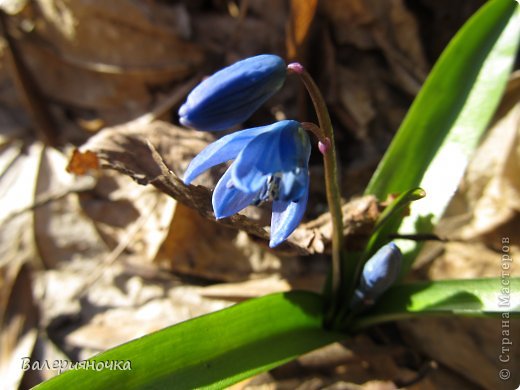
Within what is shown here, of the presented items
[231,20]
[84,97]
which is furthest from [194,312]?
[231,20]

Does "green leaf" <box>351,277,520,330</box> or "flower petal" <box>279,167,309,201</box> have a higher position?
"flower petal" <box>279,167,309,201</box>

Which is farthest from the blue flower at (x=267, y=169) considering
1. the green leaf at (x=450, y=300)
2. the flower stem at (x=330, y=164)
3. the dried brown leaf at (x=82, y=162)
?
the dried brown leaf at (x=82, y=162)

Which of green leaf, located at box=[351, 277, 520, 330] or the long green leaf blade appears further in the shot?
the long green leaf blade

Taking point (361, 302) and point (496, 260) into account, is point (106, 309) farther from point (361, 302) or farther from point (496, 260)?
point (496, 260)

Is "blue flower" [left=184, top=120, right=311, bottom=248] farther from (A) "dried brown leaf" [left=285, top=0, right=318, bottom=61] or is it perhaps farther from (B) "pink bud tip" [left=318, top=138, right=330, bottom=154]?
(A) "dried brown leaf" [left=285, top=0, right=318, bottom=61]

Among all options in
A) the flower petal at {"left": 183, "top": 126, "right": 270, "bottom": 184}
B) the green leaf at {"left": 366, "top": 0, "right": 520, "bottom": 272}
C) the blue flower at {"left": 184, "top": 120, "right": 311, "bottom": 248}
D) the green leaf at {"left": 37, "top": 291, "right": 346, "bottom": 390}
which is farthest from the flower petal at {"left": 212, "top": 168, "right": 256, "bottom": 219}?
the green leaf at {"left": 366, "top": 0, "right": 520, "bottom": 272}

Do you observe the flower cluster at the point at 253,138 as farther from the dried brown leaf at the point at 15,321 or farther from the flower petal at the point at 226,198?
the dried brown leaf at the point at 15,321
